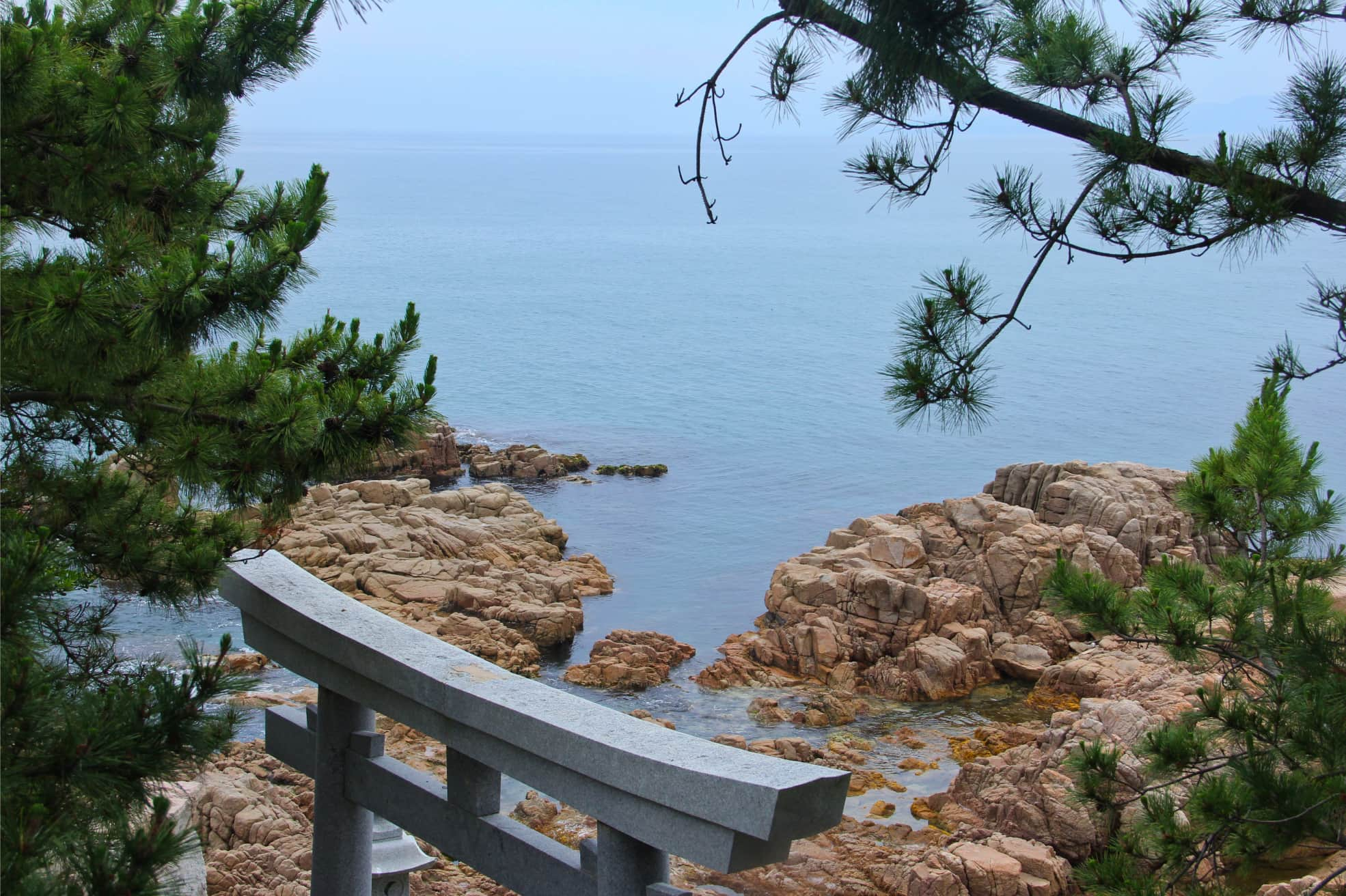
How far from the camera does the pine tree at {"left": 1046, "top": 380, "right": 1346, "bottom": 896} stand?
4094 mm

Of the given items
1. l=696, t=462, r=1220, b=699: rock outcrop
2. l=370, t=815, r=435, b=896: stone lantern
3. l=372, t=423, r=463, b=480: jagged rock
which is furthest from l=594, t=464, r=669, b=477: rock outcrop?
l=370, t=815, r=435, b=896: stone lantern

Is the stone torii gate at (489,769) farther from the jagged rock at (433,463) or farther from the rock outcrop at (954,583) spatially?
the jagged rock at (433,463)

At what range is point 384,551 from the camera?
16078 mm

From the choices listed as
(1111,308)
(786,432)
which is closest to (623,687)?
(786,432)

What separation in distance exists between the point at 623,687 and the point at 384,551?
4136 mm

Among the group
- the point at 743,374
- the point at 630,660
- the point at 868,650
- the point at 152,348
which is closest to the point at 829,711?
the point at 868,650

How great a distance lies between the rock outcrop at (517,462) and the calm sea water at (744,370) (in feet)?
2.05

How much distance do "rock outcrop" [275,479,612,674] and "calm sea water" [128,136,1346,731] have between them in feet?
1.97

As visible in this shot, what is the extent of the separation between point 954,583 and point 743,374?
69.9ft

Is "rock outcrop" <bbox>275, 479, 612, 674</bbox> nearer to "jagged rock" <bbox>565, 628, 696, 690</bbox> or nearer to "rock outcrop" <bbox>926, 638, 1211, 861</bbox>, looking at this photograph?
"jagged rock" <bbox>565, 628, 696, 690</bbox>

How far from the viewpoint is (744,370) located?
120ft

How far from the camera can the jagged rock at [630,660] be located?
13797 mm

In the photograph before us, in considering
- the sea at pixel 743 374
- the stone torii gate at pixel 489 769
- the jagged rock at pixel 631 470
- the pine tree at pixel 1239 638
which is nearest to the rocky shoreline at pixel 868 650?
the sea at pixel 743 374

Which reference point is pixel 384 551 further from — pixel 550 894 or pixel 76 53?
pixel 550 894
